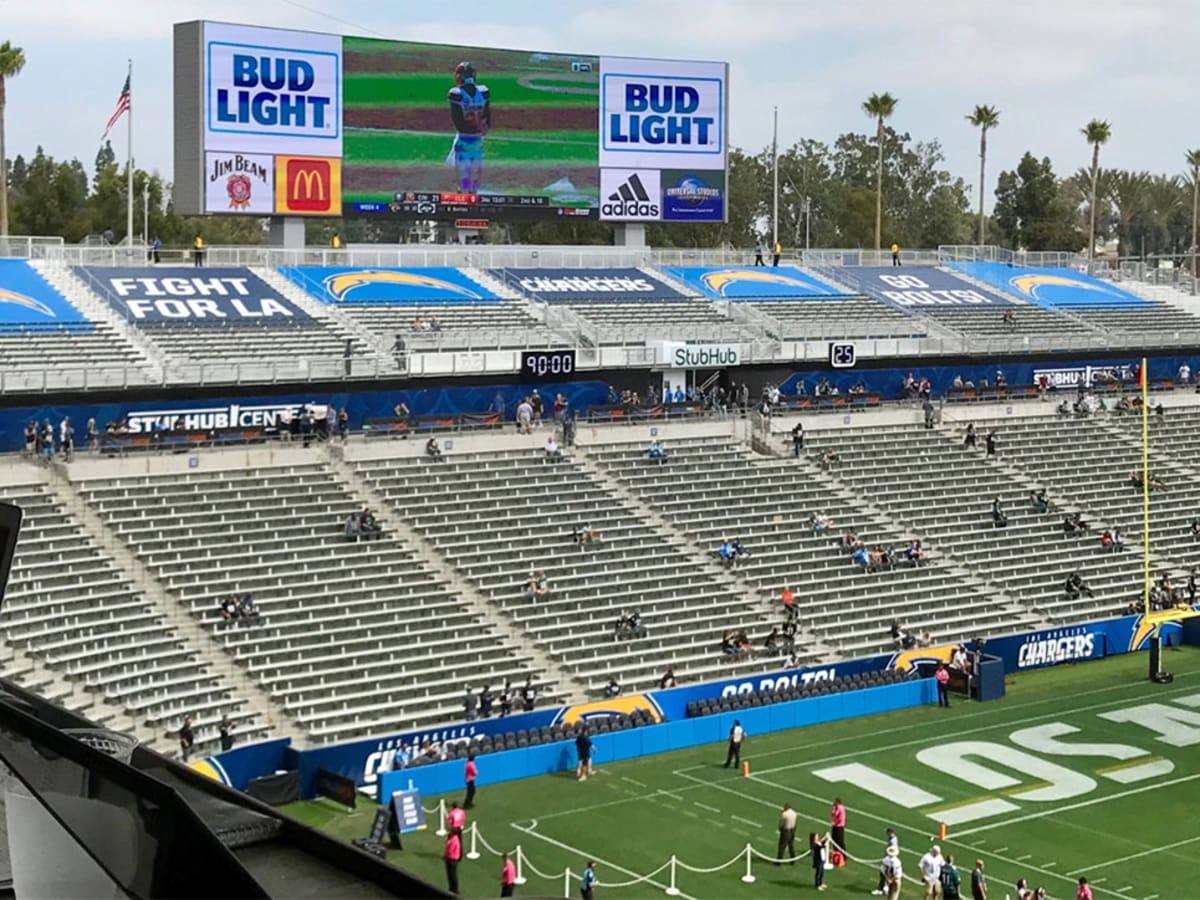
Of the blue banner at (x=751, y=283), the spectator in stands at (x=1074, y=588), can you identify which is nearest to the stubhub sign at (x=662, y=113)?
the blue banner at (x=751, y=283)

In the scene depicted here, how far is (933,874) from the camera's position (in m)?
22.9

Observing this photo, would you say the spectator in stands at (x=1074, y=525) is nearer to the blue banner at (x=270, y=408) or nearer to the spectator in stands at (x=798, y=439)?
the spectator in stands at (x=798, y=439)

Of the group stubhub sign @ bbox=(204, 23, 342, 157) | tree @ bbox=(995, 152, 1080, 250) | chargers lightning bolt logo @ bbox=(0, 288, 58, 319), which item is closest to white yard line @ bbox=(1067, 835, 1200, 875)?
chargers lightning bolt logo @ bbox=(0, 288, 58, 319)

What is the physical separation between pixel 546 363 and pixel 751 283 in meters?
12.8

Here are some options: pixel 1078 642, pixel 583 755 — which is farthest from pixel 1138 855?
pixel 1078 642

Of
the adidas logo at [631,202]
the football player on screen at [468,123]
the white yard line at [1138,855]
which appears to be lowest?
the white yard line at [1138,855]

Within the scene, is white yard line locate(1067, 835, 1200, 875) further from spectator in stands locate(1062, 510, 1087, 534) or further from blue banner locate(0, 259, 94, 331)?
blue banner locate(0, 259, 94, 331)

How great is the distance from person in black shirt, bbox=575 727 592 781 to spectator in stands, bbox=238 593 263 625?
265 inches

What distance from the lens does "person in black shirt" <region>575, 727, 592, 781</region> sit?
96.4 feet

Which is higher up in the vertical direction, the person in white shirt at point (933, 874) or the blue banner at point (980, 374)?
the blue banner at point (980, 374)

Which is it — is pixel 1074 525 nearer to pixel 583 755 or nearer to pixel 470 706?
pixel 583 755

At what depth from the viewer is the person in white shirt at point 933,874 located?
74.9 ft

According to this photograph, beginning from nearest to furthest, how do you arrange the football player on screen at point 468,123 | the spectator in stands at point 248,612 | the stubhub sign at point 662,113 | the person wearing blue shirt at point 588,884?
1. the person wearing blue shirt at point 588,884
2. the spectator in stands at point 248,612
3. the football player on screen at point 468,123
4. the stubhub sign at point 662,113

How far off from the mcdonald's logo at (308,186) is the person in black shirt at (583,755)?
70.8 ft
